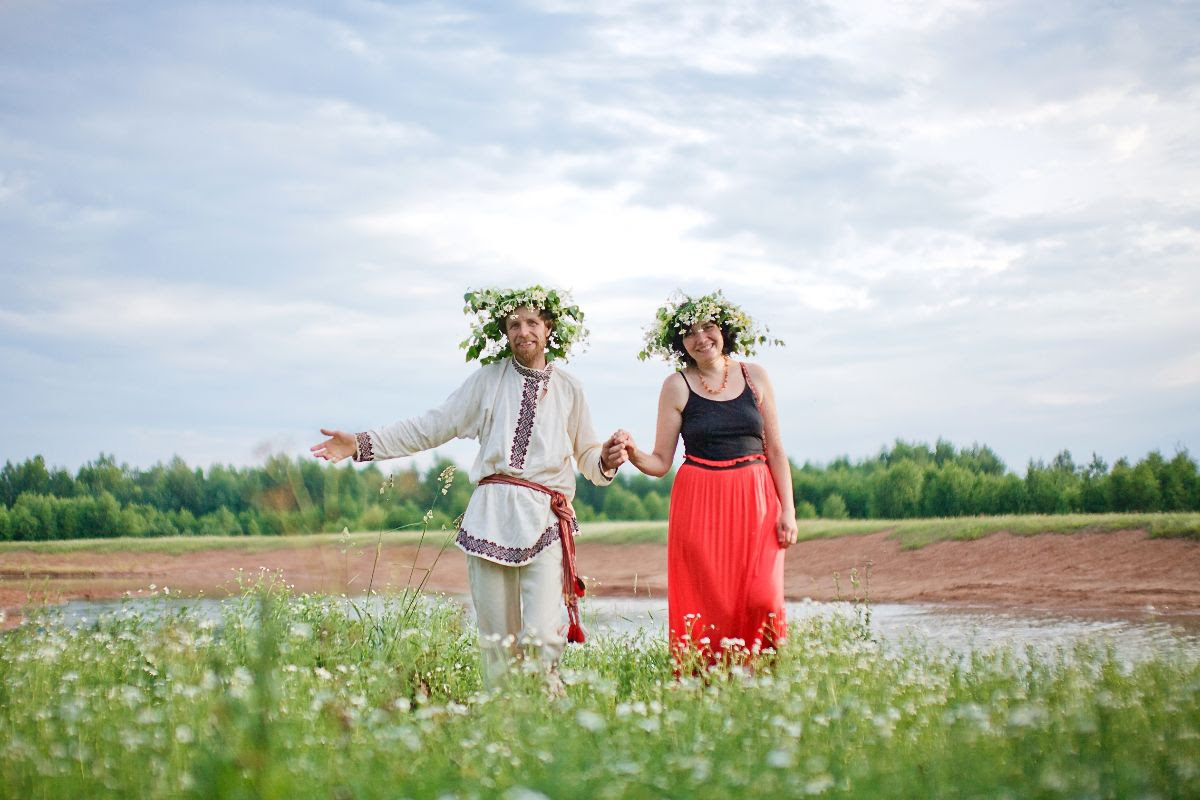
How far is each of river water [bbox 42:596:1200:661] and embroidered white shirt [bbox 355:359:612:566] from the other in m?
1.98

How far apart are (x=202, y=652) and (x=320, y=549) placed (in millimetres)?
4915

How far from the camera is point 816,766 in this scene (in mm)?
2936

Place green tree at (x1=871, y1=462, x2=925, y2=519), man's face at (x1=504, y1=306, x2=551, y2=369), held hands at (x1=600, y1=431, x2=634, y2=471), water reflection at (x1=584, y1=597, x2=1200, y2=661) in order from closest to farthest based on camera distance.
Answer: man's face at (x1=504, y1=306, x2=551, y2=369) < held hands at (x1=600, y1=431, x2=634, y2=471) < water reflection at (x1=584, y1=597, x2=1200, y2=661) < green tree at (x1=871, y1=462, x2=925, y2=519)

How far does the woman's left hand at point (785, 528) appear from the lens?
6.00 m

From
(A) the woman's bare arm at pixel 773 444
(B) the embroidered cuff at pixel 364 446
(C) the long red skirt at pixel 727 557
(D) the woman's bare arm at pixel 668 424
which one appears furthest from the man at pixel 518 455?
(A) the woman's bare arm at pixel 773 444

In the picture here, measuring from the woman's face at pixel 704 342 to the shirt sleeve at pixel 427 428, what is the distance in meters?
1.34

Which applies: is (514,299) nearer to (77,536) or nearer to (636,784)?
(636,784)

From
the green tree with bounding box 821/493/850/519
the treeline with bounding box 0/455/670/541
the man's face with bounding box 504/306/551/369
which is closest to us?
the treeline with bounding box 0/455/670/541

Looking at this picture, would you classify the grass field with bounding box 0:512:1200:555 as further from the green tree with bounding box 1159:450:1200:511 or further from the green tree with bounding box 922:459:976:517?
the green tree with bounding box 922:459:976:517

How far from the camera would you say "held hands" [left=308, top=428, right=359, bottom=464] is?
5742 millimetres

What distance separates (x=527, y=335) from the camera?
569 centimetres

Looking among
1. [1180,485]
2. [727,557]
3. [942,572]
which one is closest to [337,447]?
[727,557]

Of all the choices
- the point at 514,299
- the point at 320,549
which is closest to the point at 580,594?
the point at 514,299

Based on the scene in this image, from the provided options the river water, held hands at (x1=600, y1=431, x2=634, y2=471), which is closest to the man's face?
held hands at (x1=600, y1=431, x2=634, y2=471)
